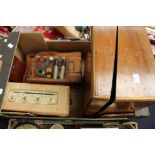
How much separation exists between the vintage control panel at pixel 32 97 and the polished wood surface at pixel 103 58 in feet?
1.41

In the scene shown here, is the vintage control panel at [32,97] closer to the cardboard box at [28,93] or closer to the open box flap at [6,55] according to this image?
the cardboard box at [28,93]

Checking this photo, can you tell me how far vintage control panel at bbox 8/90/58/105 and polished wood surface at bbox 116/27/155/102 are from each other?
526 millimetres

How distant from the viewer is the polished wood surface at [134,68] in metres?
1.18

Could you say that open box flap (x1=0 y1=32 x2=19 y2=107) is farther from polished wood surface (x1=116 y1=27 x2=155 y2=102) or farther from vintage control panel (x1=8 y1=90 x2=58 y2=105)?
polished wood surface (x1=116 y1=27 x2=155 y2=102)

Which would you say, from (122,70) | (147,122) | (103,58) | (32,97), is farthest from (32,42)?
(147,122)

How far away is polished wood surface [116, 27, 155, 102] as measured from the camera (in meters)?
1.18

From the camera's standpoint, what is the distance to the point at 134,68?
1.25m

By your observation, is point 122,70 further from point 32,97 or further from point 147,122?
point 147,122

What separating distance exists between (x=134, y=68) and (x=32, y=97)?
71 centimetres

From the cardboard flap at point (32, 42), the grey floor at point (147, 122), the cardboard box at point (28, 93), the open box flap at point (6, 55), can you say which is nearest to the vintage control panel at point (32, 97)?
the cardboard box at point (28, 93)

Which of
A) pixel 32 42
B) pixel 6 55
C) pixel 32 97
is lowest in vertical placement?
pixel 32 97

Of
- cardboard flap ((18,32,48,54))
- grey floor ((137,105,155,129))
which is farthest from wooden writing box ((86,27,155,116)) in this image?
grey floor ((137,105,155,129))
